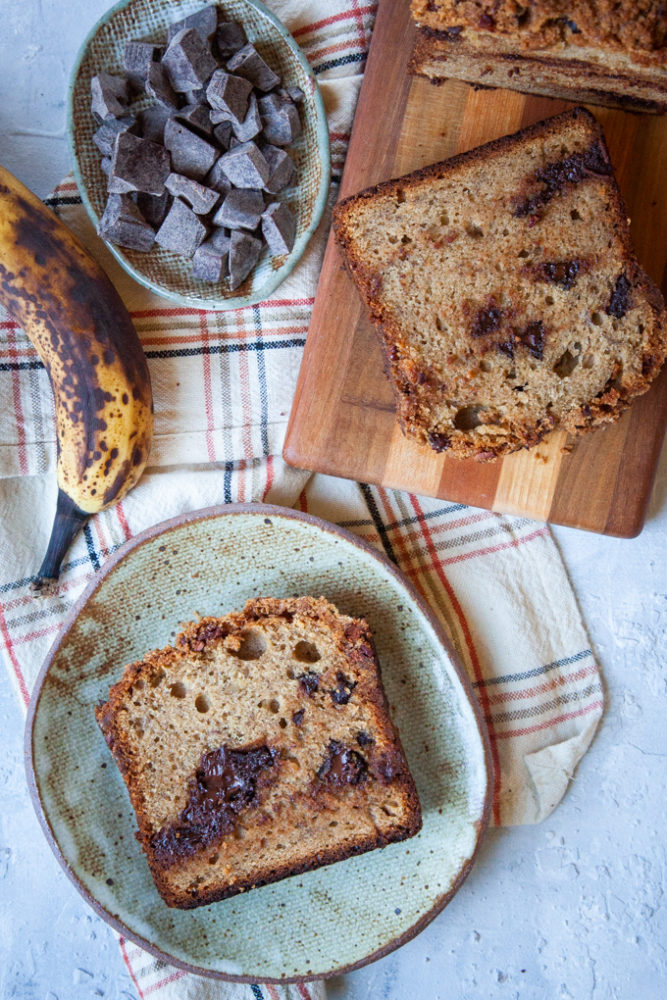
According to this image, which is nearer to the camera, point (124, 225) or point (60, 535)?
point (124, 225)

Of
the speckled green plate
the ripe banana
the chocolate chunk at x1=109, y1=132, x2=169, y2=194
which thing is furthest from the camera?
the speckled green plate

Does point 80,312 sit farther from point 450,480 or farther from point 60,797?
point 60,797

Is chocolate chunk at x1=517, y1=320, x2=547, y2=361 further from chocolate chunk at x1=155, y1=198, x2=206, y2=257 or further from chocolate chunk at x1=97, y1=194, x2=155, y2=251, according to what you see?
chocolate chunk at x1=97, y1=194, x2=155, y2=251

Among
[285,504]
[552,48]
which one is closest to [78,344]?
[285,504]

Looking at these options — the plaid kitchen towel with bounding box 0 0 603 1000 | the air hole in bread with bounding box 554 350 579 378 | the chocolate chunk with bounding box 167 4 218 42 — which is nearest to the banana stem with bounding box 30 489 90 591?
the plaid kitchen towel with bounding box 0 0 603 1000

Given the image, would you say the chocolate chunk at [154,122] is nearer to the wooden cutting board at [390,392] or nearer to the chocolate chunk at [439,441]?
the wooden cutting board at [390,392]

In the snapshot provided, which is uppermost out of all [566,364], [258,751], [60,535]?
[566,364]

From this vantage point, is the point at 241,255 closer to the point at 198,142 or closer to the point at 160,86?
the point at 198,142

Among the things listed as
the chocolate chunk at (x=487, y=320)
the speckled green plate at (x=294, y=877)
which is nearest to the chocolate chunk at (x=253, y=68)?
the chocolate chunk at (x=487, y=320)
